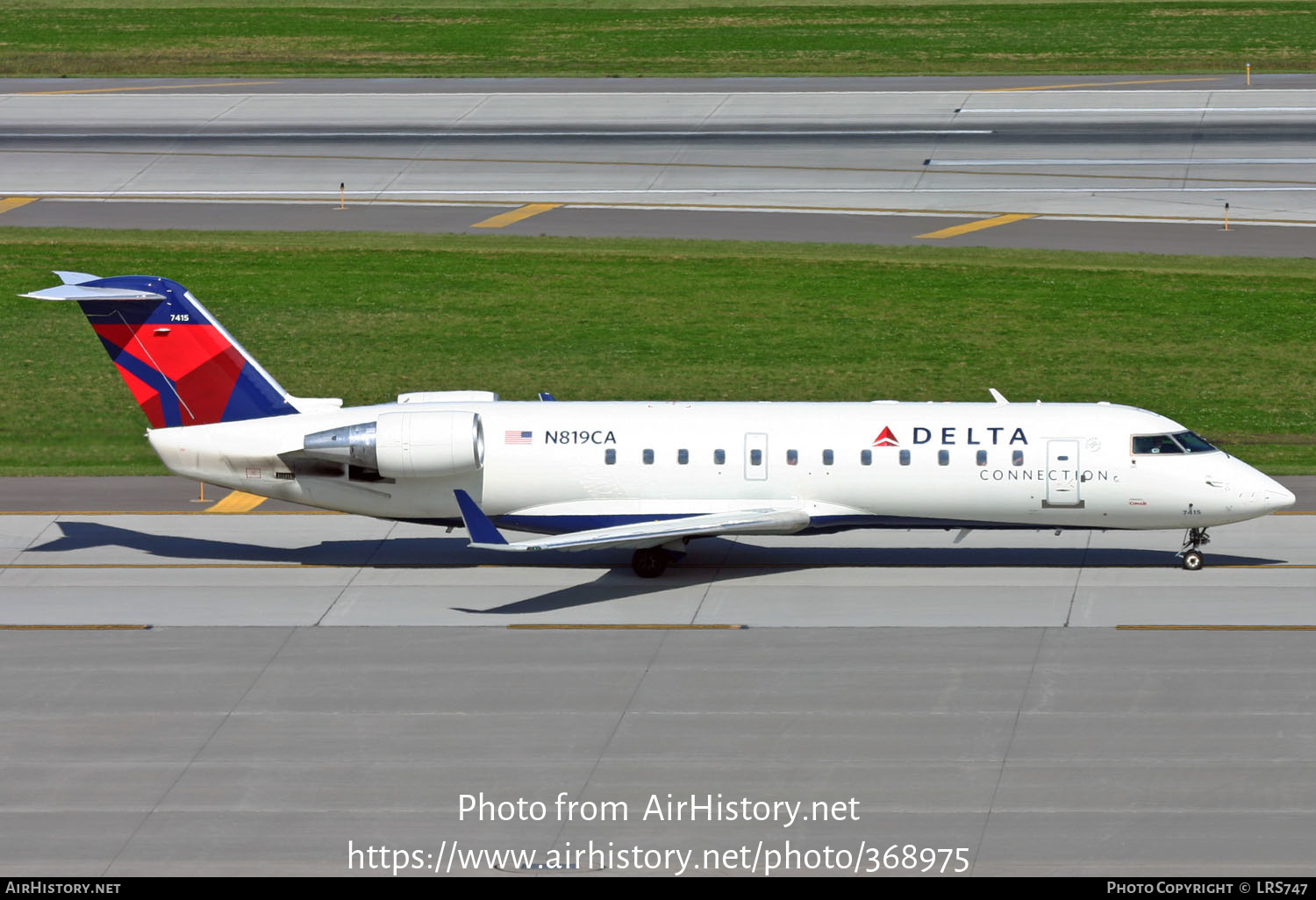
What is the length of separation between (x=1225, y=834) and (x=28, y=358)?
35.4m

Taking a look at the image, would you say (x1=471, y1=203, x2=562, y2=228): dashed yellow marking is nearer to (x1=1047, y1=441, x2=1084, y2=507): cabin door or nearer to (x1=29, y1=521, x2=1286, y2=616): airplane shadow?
(x1=29, y1=521, x2=1286, y2=616): airplane shadow

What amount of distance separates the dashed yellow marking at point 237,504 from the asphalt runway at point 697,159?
20238 millimetres

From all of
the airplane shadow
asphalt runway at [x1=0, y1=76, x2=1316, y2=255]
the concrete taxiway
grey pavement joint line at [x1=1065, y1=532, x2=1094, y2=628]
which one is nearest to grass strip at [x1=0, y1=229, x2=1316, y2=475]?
asphalt runway at [x1=0, y1=76, x2=1316, y2=255]

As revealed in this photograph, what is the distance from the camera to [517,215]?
5903 centimetres

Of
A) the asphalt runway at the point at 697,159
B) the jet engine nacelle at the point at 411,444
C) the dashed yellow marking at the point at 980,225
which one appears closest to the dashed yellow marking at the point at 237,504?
the jet engine nacelle at the point at 411,444

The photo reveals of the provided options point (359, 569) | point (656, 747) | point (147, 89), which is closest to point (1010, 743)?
point (656, 747)

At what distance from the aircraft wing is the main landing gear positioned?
7.09 meters

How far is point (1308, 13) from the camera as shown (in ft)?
284

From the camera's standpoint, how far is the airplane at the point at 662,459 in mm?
31703

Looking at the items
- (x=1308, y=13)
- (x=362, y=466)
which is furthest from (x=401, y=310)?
(x=1308, y=13)

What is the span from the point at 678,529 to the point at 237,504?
11791 mm
